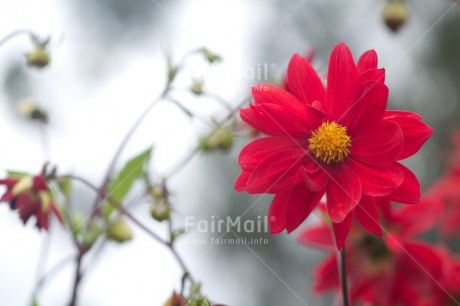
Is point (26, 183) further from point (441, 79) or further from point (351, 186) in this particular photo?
point (441, 79)

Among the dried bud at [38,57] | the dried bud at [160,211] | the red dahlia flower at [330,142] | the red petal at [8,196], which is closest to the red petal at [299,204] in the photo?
the red dahlia flower at [330,142]

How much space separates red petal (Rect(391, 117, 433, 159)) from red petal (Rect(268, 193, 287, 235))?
0.29 ft

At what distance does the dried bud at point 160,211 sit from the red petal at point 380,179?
0.53ft

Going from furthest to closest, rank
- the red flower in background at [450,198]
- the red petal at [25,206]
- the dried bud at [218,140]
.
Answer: the red flower in background at [450,198]
the dried bud at [218,140]
the red petal at [25,206]

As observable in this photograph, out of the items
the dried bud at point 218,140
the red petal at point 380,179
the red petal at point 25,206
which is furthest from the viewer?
the dried bud at point 218,140

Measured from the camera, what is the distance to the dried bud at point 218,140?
2.16 ft

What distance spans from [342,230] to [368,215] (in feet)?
0.08

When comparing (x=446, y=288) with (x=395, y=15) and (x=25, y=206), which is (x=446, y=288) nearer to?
(x=395, y=15)

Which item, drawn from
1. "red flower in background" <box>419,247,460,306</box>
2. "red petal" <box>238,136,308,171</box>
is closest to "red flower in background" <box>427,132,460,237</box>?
"red flower in background" <box>419,247,460,306</box>

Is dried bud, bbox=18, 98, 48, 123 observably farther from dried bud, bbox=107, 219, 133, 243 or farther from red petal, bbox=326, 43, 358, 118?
red petal, bbox=326, 43, 358, 118

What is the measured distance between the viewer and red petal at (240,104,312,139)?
460mm

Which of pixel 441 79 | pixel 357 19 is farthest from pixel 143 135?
pixel 441 79

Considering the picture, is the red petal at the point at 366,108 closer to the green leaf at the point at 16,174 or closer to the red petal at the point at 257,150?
the red petal at the point at 257,150

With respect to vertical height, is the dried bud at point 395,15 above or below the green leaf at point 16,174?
above
